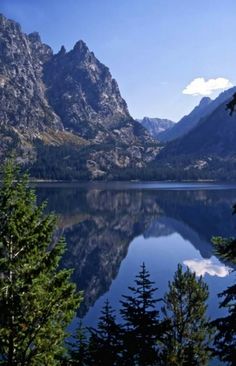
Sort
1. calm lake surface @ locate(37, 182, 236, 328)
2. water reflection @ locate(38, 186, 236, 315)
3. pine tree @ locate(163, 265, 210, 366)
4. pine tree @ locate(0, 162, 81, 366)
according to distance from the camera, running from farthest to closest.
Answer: water reflection @ locate(38, 186, 236, 315)
calm lake surface @ locate(37, 182, 236, 328)
pine tree @ locate(163, 265, 210, 366)
pine tree @ locate(0, 162, 81, 366)

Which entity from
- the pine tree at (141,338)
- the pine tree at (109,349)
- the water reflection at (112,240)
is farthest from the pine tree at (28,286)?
the water reflection at (112,240)

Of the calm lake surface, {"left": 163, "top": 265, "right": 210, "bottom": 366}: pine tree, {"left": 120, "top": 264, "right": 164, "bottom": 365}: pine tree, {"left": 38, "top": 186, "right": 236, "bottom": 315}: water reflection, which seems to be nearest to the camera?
{"left": 120, "top": 264, "right": 164, "bottom": 365}: pine tree

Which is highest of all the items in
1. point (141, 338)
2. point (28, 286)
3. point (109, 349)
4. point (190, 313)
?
point (28, 286)

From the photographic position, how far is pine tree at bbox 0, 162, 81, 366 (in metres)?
21.0

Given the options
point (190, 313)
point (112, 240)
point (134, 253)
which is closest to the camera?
point (190, 313)

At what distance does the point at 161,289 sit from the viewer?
A: 84.1m

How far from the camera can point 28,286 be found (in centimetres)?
2125

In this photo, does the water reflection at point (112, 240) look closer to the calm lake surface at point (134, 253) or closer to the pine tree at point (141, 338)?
the calm lake surface at point (134, 253)

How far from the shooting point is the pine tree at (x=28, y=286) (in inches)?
825

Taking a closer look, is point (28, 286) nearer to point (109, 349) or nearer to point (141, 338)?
point (109, 349)

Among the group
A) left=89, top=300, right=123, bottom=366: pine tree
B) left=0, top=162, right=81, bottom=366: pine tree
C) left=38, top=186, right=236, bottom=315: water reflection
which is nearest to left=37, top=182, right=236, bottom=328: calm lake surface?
left=38, top=186, right=236, bottom=315: water reflection

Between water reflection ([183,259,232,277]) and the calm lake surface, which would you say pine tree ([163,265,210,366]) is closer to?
the calm lake surface

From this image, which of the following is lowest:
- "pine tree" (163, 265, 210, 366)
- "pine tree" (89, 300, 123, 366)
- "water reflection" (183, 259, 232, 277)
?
"water reflection" (183, 259, 232, 277)

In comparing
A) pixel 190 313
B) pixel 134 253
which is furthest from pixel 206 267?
pixel 190 313
